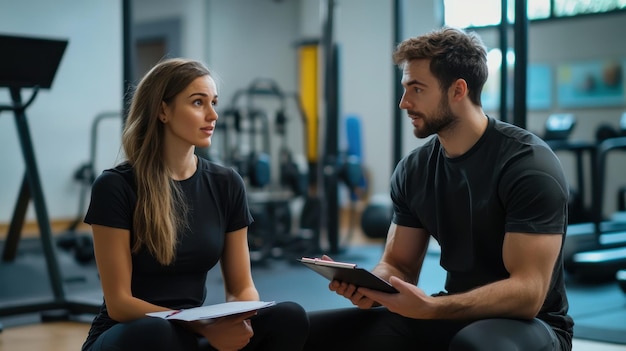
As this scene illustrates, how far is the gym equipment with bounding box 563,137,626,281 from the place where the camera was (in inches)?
166

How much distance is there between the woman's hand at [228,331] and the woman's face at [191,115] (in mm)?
448

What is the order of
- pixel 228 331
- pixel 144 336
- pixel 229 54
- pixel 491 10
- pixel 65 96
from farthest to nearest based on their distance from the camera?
pixel 229 54 → pixel 65 96 → pixel 491 10 → pixel 228 331 → pixel 144 336

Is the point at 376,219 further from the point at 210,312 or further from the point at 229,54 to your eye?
the point at 210,312

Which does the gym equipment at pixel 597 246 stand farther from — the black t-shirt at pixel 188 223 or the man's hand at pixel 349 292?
the black t-shirt at pixel 188 223

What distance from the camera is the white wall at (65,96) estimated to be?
6543 millimetres

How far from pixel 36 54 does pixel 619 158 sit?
519 cm

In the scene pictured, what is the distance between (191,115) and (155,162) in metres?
0.15

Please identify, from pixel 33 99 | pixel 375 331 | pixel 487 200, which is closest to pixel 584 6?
pixel 33 99

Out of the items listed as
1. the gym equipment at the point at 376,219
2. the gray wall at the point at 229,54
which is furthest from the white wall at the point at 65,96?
the gym equipment at the point at 376,219

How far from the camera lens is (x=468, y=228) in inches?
76.1

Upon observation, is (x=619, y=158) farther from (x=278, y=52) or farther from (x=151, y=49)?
(x=151, y=49)

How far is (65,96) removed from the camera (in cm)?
693

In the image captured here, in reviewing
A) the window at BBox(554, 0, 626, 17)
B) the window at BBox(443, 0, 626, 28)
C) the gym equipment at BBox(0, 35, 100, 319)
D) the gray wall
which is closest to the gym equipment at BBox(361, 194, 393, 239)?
the gray wall

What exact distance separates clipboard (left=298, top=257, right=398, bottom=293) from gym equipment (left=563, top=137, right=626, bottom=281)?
8.66 ft
